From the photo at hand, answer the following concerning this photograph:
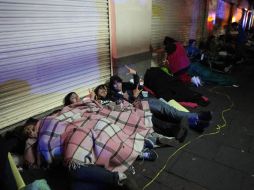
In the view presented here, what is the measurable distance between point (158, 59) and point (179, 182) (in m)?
5.00

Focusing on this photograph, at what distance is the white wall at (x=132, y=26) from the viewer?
203 inches

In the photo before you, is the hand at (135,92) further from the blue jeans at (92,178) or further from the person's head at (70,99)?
the blue jeans at (92,178)

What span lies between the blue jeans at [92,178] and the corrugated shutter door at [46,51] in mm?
1666

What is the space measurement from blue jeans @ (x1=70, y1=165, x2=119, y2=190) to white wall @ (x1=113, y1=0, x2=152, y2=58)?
129 inches

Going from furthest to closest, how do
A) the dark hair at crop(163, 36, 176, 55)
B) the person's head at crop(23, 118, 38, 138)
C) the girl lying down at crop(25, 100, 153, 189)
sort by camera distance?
the dark hair at crop(163, 36, 176, 55), the person's head at crop(23, 118, 38, 138), the girl lying down at crop(25, 100, 153, 189)

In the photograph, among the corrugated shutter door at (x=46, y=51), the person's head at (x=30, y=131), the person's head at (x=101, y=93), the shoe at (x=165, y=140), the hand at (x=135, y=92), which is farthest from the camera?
the hand at (x=135, y=92)

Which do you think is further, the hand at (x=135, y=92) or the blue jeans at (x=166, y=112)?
the hand at (x=135, y=92)

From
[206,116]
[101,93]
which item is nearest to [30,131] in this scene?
[101,93]

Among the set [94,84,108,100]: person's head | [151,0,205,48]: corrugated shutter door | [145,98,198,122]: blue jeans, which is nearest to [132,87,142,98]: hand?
[145,98,198,122]: blue jeans

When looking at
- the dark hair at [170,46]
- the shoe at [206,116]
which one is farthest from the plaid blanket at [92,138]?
the dark hair at [170,46]

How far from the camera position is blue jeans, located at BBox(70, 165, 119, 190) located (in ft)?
8.21

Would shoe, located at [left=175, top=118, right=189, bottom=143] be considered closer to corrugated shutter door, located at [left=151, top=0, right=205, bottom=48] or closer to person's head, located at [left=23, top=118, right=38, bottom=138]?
person's head, located at [left=23, top=118, right=38, bottom=138]

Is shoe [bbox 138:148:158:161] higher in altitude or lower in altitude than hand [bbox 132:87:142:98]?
lower

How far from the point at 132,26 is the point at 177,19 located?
3.26 metres
